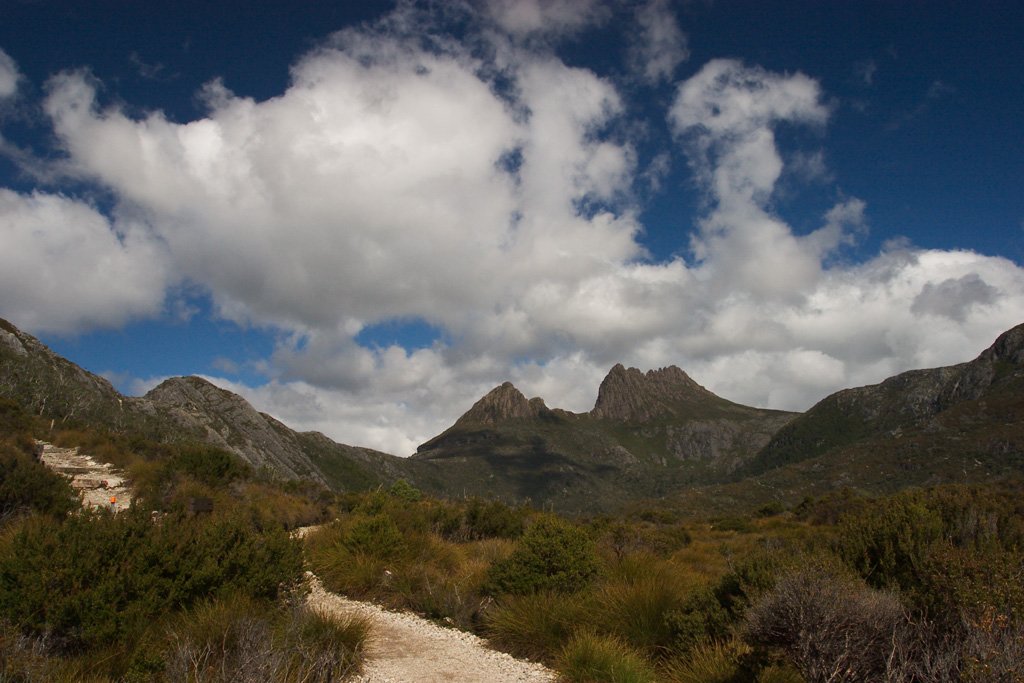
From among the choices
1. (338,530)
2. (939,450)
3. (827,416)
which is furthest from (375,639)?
(827,416)

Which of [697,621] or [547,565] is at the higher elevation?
[547,565]

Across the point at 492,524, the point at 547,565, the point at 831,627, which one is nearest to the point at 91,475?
the point at 492,524

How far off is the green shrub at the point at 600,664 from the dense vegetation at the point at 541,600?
24 millimetres

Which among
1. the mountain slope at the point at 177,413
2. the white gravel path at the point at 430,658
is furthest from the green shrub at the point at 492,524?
the mountain slope at the point at 177,413

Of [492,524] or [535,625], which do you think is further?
[492,524]

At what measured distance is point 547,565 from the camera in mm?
9500

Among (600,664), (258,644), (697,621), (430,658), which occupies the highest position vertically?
(258,644)

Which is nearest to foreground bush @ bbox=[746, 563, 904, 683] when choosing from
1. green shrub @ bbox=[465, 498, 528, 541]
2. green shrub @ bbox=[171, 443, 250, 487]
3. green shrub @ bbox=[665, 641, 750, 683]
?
green shrub @ bbox=[665, 641, 750, 683]

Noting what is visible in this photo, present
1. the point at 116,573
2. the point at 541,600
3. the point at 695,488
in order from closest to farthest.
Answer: the point at 116,573
the point at 541,600
the point at 695,488

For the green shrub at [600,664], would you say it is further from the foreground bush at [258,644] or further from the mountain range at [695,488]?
the mountain range at [695,488]

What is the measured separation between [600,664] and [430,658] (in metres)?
2.32

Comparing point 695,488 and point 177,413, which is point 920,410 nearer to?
point 695,488

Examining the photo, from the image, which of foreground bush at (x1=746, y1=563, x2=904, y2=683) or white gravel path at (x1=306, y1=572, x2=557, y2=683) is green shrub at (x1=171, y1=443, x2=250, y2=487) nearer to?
white gravel path at (x1=306, y1=572, x2=557, y2=683)

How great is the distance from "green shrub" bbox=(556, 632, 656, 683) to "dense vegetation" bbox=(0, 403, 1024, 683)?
24 mm
